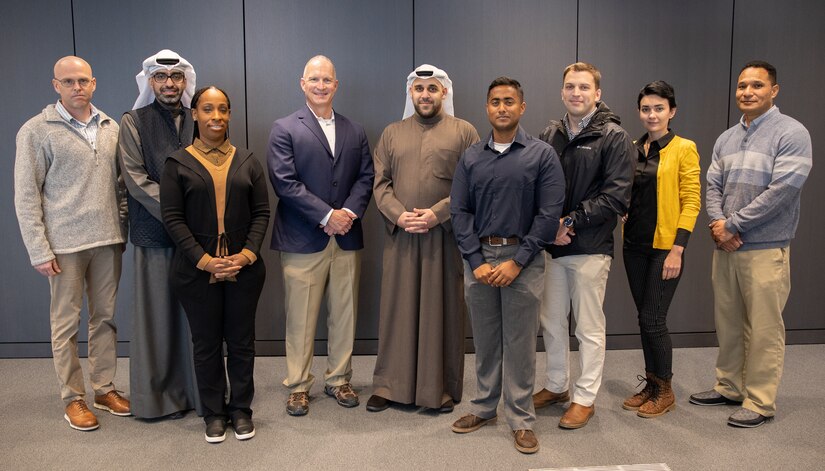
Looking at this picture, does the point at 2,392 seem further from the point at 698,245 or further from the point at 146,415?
the point at 698,245

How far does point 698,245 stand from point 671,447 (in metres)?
1.99

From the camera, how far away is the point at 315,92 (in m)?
3.28

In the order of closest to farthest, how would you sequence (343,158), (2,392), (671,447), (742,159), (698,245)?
(671,447) → (742,159) → (343,158) → (2,392) → (698,245)

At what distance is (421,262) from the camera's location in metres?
3.22

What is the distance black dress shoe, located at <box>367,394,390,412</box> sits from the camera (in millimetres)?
3291

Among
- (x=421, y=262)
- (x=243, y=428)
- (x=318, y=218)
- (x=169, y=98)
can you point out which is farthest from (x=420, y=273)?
(x=169, y=98)

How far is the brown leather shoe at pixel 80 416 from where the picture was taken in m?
3.05

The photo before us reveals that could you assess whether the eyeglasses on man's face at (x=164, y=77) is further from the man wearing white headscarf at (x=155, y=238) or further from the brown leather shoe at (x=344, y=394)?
the brown leather shoe at (x=344, y=394)

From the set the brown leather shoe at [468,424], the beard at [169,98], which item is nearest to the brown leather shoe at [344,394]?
the brown leather shoe at [468,424]

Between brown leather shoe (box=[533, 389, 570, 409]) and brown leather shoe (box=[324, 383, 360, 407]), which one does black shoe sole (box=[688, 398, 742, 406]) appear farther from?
brown leather shoe (box=[324, 383, 360, 407])

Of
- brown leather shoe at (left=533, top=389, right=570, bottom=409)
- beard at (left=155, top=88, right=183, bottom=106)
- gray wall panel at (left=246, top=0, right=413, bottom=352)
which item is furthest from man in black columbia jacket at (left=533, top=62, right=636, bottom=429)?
beard at (left=155, top=88, right=183, bottom=106)

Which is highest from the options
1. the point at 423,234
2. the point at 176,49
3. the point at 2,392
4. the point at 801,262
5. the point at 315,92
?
the point at 176,49

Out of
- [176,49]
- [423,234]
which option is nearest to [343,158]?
[423,234]

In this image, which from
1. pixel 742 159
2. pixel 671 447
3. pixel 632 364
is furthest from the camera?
pixel 632 364
